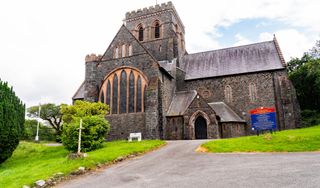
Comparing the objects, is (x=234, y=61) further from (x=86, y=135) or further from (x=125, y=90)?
→ (x=86, y=135)

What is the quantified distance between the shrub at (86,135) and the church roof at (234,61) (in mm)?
17055

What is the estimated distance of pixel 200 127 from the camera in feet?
85.8

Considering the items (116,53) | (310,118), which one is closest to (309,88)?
(310,118)

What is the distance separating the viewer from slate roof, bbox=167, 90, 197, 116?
90.0 feet

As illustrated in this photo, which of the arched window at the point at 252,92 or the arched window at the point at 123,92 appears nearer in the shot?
the arched window at the point at 123,92

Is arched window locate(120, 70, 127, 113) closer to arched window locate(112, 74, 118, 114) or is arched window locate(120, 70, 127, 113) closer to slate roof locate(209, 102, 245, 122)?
arched window locate(112, 74, 118, 114)

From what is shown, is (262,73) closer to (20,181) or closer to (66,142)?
(66,142)

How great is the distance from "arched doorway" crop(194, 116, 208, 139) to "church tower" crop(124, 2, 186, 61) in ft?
37.9

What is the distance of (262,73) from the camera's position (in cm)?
3072

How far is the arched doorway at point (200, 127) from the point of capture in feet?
84.9

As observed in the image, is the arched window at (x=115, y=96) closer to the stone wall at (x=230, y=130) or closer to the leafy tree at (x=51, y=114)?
the stone wall at (x=230, y=130)

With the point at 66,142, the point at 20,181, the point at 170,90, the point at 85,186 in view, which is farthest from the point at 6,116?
the point at 170,90

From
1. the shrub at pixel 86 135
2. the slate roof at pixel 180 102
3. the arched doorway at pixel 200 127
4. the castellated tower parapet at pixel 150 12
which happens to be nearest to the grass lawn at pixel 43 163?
the shrub at pixel 86 135

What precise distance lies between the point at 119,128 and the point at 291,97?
18528mm
